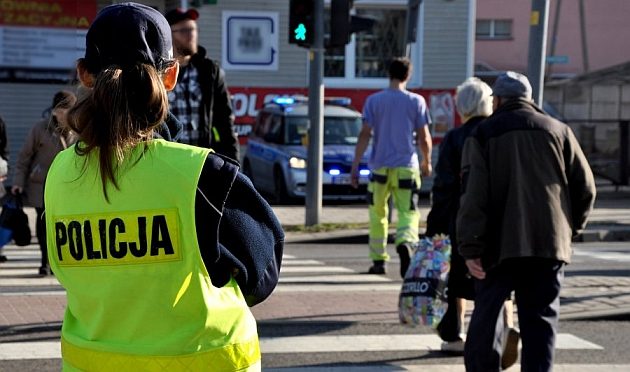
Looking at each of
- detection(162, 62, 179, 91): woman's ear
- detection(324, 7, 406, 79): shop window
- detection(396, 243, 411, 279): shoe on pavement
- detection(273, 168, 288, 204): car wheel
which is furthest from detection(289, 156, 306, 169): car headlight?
detection(162, 62, 179, 91): woman's ear

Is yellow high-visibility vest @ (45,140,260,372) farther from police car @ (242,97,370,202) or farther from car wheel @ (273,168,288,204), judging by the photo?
car wheel @ (273,168,288,204)

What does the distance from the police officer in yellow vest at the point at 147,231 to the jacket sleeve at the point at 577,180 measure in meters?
Answer: 3.04

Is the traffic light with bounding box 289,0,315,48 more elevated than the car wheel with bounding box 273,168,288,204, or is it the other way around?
the traffic light with bounding box 289,0,315,48

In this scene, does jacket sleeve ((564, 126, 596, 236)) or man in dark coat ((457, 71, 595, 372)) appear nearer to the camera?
man in dark coat ((457, 71, 595, 372))

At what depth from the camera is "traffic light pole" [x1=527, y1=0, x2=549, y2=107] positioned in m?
10.7

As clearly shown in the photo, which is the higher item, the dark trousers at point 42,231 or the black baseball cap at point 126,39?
the black baseball cap at point 126,39

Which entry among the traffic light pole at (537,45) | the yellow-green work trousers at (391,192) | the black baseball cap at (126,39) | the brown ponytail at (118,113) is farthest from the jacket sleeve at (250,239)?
the traffic light pole at (537,45)

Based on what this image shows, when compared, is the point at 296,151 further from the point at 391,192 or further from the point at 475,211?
the point at 475,211

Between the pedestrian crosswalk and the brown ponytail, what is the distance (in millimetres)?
4291

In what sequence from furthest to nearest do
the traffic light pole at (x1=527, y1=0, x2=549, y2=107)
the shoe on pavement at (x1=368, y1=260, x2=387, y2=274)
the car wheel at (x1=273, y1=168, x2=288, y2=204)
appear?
the car wheel at (x1=273, y1=168, x2=288, y2=204) → the shoe on pavement at (x1=368, y1=260, x2=387, y2=274) → the traffic light pole at (x1=527, y1=0, x2=549, y2=107)

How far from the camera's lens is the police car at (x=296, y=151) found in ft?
63.9

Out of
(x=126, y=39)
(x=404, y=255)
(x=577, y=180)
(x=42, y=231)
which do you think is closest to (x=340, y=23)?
(x=404, y=255)

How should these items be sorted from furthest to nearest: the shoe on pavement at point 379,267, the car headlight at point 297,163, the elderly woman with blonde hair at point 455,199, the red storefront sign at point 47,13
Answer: the red storefront sign at point 47,13 → the car headlight at point 297,163 → the shoe on pavement at point 379,267 → the elderly woman with blonde hair at point 455,199

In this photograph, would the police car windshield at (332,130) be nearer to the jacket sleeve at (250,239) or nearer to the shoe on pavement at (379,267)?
the shoe on pavement at (379,267)
